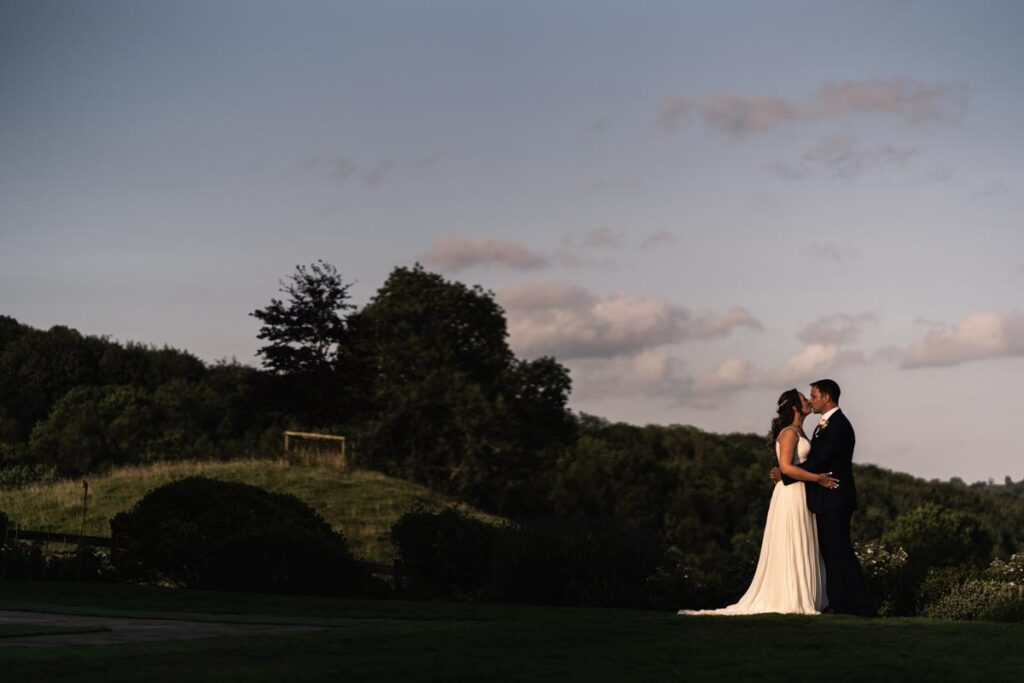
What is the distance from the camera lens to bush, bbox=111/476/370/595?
1970 cm

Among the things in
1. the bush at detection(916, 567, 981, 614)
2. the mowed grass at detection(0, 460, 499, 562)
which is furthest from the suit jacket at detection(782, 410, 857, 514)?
the mowed grass at detection(0, 460, 499, 562)

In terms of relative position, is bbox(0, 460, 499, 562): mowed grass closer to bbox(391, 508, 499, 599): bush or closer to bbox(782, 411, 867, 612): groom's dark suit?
bbox(391, 508, 499, 599): bush

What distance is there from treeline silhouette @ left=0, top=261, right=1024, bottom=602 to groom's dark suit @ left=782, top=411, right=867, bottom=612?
120ft

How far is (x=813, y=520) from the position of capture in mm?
14250

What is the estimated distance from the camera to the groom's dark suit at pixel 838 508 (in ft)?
45.4

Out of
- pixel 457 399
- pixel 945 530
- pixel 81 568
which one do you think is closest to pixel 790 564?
pixel 81 568

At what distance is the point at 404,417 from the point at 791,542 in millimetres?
47943

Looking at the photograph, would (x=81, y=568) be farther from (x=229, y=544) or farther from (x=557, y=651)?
(x=557, y=651)

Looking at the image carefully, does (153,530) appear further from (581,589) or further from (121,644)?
(121,644)

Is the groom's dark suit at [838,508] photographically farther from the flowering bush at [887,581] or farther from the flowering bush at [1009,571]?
the flowering bush at [1009,571]

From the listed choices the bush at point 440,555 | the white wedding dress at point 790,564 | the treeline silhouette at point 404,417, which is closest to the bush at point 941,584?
the white wedding dress at point 790,564

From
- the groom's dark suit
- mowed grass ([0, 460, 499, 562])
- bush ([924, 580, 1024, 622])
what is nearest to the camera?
the groom's dark suit

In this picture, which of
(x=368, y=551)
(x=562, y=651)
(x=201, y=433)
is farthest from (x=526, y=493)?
(x=562, y=651)

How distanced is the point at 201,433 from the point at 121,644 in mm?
57377
